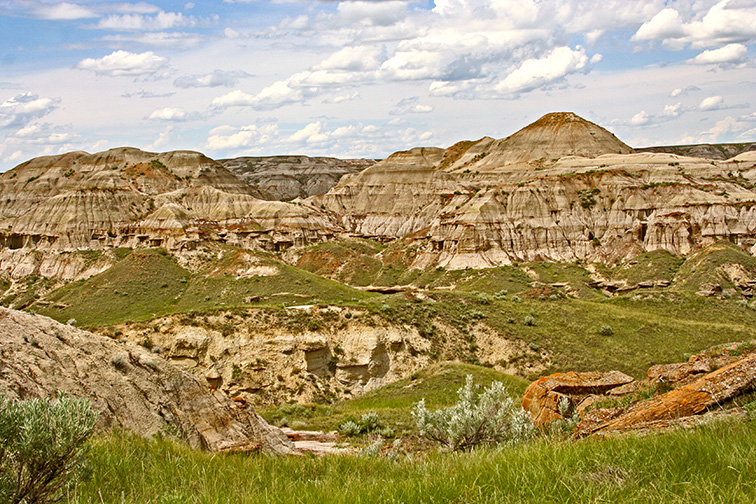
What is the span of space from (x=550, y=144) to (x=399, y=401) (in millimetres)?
95659

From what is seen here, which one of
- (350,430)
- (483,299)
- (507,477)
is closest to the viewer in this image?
(507,477)

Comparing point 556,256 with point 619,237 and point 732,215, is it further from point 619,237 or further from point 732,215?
point 732,215

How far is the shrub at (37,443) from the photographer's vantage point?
4.71 m

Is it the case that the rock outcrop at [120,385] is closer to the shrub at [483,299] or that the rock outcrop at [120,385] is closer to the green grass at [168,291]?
the shrub at [483,299]

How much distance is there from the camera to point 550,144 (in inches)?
4449

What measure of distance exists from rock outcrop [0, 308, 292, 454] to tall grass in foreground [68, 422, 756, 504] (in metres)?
3.52

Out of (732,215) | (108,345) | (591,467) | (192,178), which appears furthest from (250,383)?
(192,178)

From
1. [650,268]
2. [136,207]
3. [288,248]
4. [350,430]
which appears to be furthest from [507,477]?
[136,207]

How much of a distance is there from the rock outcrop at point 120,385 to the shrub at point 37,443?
186 inches

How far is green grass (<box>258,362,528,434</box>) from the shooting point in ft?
68.9

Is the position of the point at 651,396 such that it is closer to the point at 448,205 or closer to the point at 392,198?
the point at 448,205

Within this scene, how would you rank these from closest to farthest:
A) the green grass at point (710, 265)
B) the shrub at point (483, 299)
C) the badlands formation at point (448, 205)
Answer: the shrub at point (483, 299) → the green grass at point (710, 265) → the badlands formation at point (448, 205)

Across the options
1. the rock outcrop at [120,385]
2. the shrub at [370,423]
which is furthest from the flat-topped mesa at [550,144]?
the rock outcrop at [120,385]

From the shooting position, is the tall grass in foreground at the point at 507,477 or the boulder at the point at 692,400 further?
the boulder at the point at 692,400
